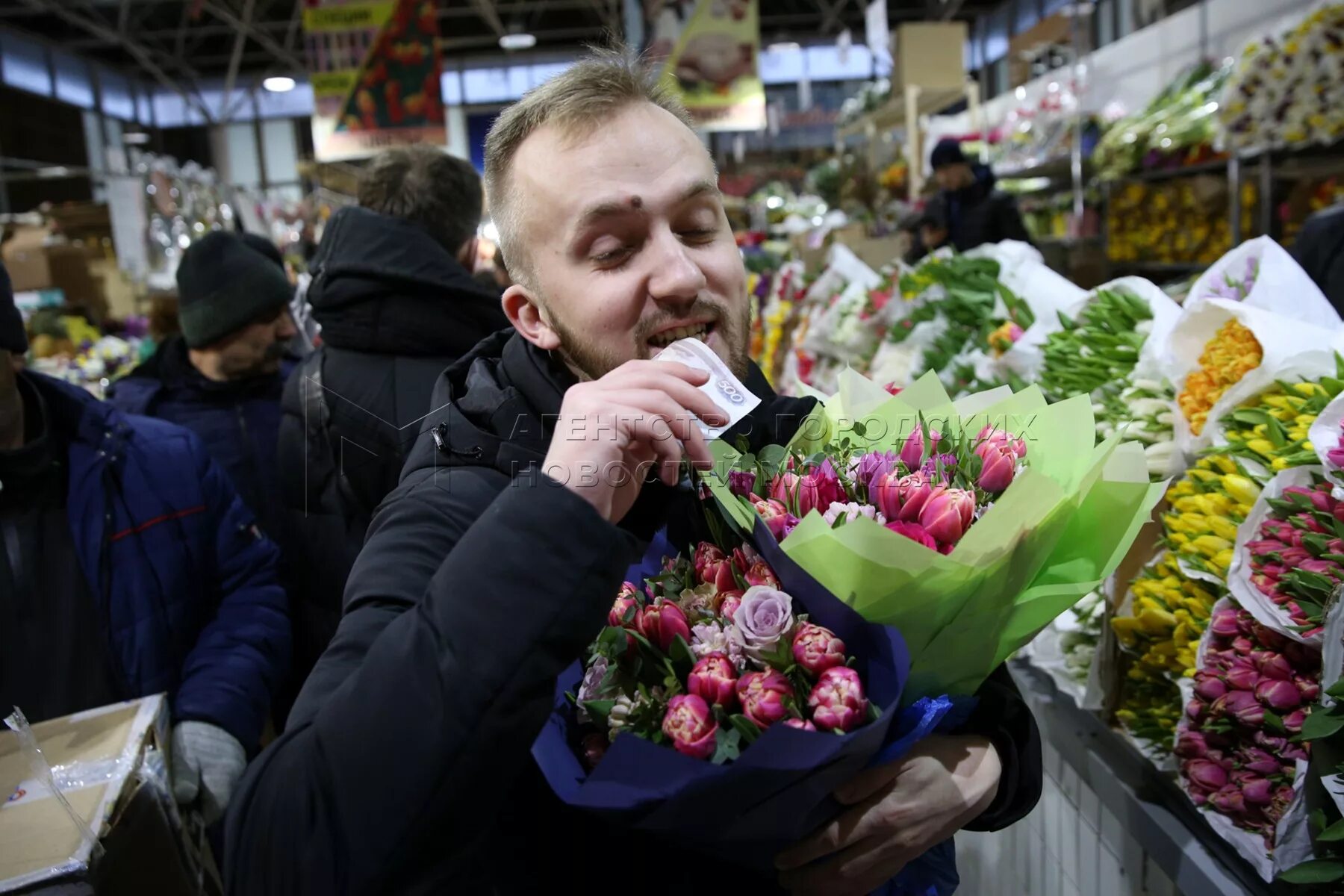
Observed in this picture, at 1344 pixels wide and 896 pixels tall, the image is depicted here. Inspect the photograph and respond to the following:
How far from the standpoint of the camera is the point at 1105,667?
64.4 inches

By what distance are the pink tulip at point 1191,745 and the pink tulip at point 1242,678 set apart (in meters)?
0.11

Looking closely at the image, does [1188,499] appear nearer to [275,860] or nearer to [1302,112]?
[275,860]

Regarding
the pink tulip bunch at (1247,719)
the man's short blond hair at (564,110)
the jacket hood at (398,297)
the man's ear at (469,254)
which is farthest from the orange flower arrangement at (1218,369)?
the man's ear at (469,254)

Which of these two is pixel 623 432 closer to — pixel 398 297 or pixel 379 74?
pixel 398 297

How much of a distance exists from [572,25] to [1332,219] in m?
21.0

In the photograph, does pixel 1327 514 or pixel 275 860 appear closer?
pixel 275 860

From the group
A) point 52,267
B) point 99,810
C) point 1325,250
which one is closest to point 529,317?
point 99,810

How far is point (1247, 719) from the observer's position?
1.24 m

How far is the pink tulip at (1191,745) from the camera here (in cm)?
134

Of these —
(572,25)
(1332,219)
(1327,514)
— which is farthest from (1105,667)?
(572,25)

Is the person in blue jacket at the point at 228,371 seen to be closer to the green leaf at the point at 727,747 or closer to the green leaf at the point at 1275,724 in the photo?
the green leaf at the point at 727,747

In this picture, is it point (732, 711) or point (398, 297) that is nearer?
point (732, 711)

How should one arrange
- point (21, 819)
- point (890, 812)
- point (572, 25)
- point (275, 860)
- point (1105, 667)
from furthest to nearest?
point (572, 25)
point (1105, 667)
point (21, 819)
point (890, 812)
point (275, 860)

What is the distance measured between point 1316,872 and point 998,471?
0.67m
